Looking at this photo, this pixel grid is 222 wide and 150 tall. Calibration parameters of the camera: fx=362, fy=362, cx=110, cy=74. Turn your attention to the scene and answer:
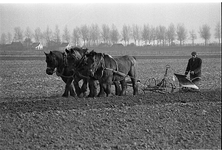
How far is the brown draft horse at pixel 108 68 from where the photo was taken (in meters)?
12.3

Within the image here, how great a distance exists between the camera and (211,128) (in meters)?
9.46

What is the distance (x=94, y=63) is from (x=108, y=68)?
723 mm

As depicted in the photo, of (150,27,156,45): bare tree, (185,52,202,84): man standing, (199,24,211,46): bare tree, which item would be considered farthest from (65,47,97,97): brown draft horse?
(150,27,156,45): bare tree

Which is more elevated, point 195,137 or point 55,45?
point 55,45

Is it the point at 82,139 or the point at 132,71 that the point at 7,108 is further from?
the point at 132,71

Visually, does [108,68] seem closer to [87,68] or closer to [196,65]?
[87,68]

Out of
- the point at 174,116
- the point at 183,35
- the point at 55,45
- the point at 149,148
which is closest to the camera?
the point at 149,148

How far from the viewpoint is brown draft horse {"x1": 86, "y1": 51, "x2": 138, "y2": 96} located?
12.3 meters

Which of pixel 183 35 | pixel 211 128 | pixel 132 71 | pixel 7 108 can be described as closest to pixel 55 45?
pixel 132 71

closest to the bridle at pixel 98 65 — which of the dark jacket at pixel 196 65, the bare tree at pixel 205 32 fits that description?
the dark jacket at pixel 196 65

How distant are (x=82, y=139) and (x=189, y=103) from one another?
4848 mm

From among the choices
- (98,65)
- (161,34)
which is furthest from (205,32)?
(98,65)

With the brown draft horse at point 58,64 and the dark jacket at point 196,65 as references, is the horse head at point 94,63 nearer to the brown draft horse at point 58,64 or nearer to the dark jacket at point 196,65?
the brown draft horse at point 58,64

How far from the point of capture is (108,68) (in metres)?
12.8
